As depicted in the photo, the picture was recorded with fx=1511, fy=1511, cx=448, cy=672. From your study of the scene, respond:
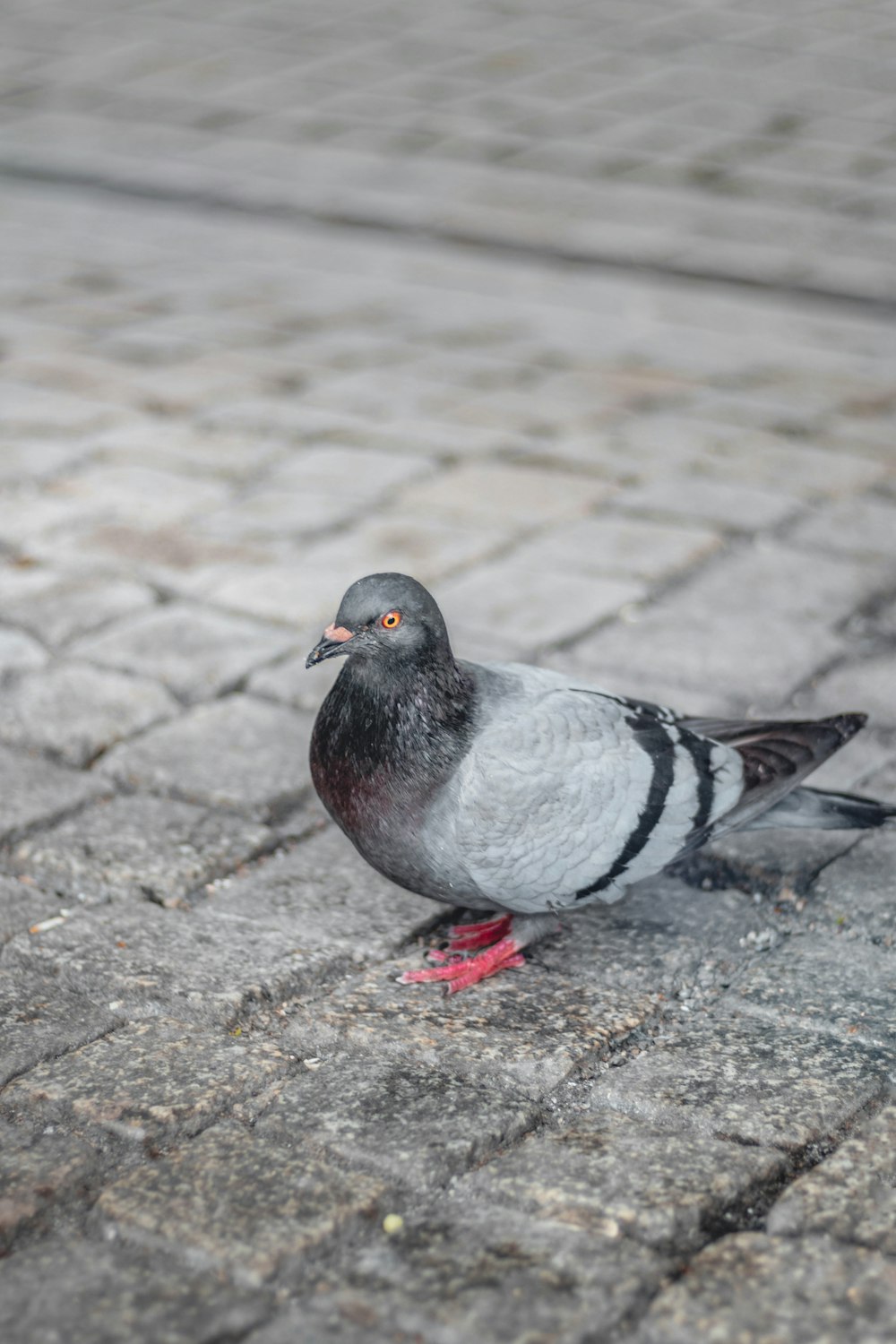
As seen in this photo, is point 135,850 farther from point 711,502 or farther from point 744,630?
point 711,502

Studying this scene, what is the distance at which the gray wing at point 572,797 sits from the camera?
8.91 feet

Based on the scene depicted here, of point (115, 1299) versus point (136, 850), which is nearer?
point (115, 1299)

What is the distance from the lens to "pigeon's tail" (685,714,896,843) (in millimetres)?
2934

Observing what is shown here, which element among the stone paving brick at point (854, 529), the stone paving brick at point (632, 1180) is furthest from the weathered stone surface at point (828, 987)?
the stone paving brick at point (854, 529)

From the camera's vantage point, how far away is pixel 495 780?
2746mm

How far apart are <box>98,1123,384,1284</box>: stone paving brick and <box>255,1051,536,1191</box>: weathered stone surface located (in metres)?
0.05

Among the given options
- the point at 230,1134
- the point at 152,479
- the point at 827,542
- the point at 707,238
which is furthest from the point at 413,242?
the point at 230,1134

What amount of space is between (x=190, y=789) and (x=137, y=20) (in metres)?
10.0

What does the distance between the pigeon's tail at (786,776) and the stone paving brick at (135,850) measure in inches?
→ 40.3

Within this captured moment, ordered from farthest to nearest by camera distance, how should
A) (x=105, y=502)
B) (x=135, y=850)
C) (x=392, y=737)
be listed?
(x=105, y=502) < (x=135, y=850) < (x=392, y=737)

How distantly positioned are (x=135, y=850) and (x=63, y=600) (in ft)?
4.40

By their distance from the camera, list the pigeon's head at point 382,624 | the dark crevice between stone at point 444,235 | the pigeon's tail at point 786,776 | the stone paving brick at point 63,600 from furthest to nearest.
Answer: the dark crevice between stone at point 444,235 → the stone paving brick at point 63,600 → the pigeon's tail at point 786,776 → the pigeon's head at point 382,624

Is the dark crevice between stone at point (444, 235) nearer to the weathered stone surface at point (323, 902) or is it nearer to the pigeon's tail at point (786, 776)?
the pigeon's tail at point (786, 776)

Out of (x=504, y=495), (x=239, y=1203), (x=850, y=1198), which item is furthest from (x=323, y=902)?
(x=504, y=495)
